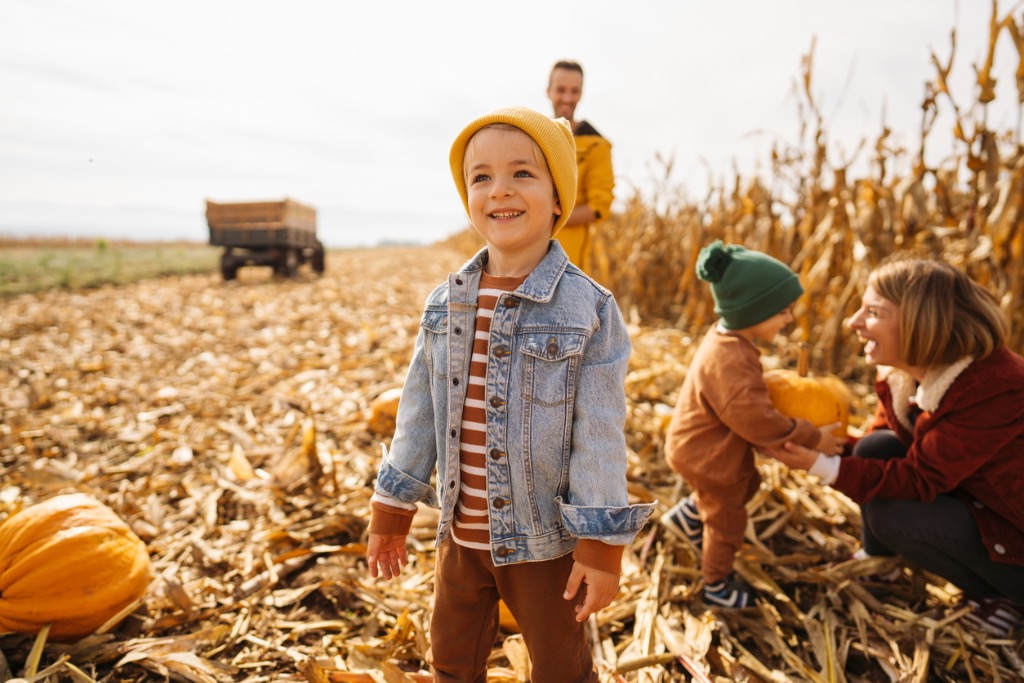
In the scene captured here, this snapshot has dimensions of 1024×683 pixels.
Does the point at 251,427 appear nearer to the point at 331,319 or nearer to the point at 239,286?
the point at 331,319

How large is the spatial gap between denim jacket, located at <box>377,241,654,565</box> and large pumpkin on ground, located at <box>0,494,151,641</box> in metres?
1.45

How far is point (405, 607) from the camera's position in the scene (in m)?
2.17

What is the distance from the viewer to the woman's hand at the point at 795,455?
2100 millimetres

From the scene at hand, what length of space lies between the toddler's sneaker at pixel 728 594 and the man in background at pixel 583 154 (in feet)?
6.84

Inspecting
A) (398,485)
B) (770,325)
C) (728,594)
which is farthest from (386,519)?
(770,325)

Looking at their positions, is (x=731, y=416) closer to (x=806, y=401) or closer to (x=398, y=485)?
(x=806, y=401)

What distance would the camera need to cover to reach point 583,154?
3555 millimetres

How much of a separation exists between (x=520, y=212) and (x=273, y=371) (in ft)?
14.4

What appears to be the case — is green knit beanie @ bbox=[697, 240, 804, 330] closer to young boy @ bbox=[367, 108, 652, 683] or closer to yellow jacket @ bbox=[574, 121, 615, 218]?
young boy @ bbox=[367, 108, 652, 683]

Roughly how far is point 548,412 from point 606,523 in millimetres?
270

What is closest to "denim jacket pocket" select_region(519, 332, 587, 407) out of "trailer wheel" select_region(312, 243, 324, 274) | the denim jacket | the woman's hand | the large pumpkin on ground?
the denim jacket

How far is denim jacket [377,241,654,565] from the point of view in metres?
1.28

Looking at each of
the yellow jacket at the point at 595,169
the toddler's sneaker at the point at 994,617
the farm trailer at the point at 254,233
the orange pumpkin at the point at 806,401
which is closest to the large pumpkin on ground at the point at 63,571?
the orange pumpkin at the point at 806,401

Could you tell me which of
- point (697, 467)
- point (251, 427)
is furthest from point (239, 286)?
point (697, 467)
